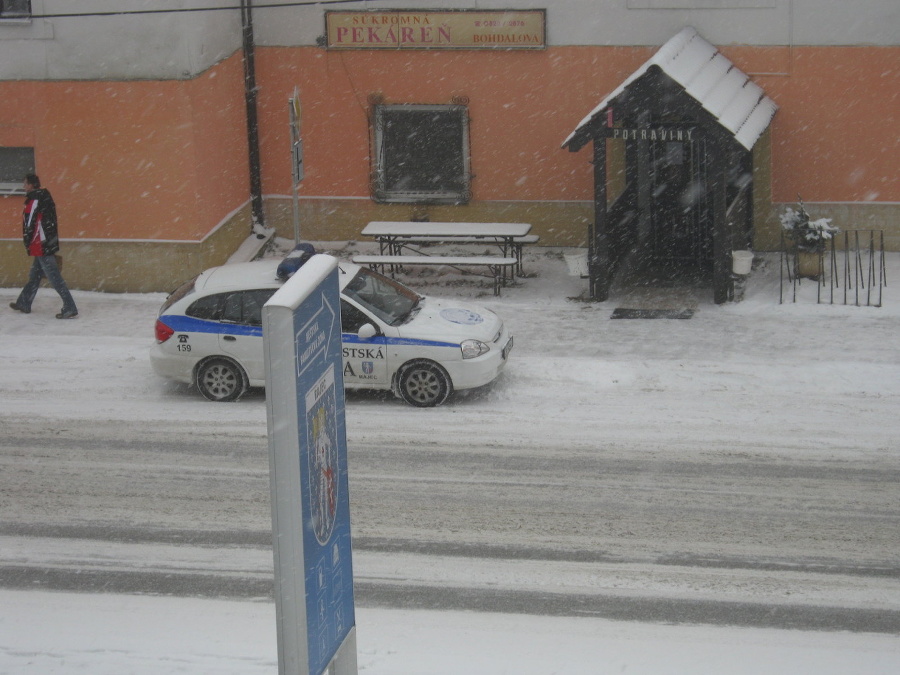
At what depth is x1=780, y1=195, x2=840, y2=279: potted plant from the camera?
1797cm

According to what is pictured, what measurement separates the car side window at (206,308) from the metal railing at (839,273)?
25.9 feet

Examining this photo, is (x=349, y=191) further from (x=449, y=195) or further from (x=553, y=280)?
(x=553, y=280)

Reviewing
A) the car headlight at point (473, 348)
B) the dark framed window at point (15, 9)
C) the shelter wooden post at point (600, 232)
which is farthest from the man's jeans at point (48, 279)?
the shelter wooden post at point (600, 232)

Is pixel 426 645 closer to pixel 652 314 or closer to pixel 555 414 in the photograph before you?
pixel 555 414

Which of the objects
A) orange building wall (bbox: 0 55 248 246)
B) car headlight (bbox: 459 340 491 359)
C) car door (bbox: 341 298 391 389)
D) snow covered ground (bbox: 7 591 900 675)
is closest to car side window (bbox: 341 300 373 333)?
car door (bbox: 341 298 391 389)

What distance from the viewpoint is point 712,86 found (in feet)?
58.0

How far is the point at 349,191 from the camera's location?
20.9m

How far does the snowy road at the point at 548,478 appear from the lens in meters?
9.28

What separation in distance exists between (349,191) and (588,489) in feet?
35.7

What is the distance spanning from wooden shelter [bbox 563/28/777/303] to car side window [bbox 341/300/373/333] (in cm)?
535

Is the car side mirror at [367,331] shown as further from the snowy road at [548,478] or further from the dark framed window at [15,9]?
the dark framed window at [15,9]

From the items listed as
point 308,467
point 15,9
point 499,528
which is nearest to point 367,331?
point 499,528

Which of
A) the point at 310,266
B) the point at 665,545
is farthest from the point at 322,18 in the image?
the point at 310,266

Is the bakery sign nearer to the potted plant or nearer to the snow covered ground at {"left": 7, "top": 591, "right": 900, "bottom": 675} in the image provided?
the potted plant
